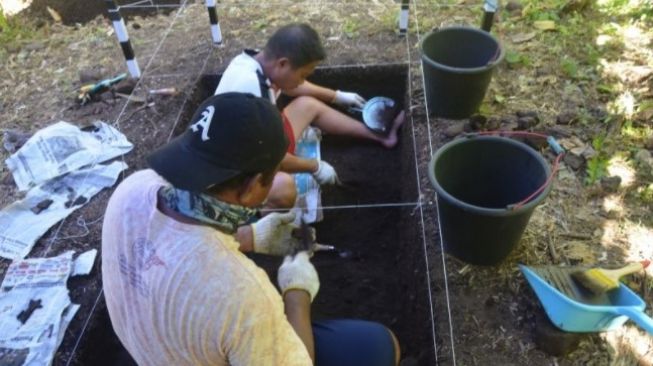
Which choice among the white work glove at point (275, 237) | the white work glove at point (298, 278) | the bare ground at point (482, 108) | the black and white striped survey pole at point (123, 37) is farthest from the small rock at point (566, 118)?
the black and white striped survey pole at point (123, 37)

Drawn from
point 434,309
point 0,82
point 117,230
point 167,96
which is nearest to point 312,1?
point 167,96

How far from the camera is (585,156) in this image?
8.22ft

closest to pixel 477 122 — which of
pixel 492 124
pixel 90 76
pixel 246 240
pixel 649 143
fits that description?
pixel 492 124

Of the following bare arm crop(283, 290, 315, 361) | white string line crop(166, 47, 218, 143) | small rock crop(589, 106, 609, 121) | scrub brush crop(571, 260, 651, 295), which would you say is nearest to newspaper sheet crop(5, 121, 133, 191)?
white string line crop(166, 47, 218, 143)

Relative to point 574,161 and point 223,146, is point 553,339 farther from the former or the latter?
point 223,146

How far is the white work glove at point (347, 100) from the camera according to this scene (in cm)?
339

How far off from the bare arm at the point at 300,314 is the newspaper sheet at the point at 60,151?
167 centimetres

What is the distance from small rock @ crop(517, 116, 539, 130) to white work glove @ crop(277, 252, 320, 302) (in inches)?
63.6

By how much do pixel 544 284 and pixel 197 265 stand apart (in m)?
1.28

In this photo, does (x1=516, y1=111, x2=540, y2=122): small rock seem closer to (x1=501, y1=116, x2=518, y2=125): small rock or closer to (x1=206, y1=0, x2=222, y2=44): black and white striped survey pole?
(x1=501, y1=116, x2=518, y2=125): small rock

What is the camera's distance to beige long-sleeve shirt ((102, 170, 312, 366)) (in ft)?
3.64

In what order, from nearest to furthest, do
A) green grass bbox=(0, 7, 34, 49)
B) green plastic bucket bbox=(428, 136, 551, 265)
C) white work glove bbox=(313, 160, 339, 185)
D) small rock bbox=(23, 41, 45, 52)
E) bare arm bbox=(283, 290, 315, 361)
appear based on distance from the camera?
bare arm bbox=(283, 290, 315, 361) < green plastic bucket bbox=(428, 136, 551, 265) < white work glove bbox=(313, 160, 339, 185) < small rock bbox=(23, 41, 45, 52) < green grass bbox=(0, 7, 34, 49)

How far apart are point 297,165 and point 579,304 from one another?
5.10 feet

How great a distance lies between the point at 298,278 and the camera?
173cm
